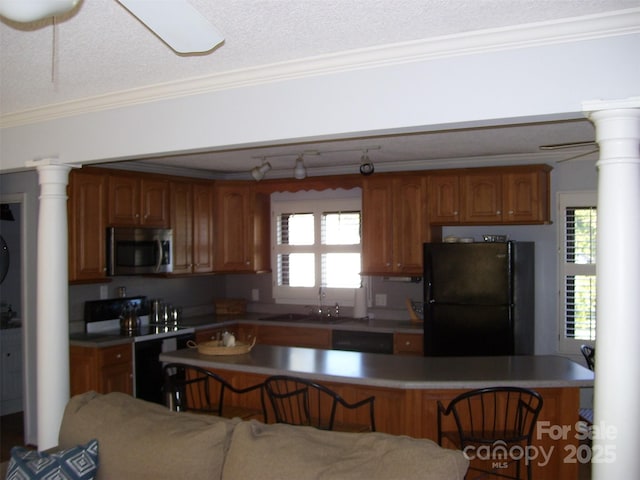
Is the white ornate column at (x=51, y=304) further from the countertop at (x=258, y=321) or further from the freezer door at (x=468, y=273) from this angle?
the freezer door at (x=468, y=273)

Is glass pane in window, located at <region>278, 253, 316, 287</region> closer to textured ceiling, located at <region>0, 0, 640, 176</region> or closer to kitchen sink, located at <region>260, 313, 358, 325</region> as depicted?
kitchen sink, located at <region>260, 313, 358, 325</region>

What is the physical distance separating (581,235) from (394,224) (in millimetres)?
1723

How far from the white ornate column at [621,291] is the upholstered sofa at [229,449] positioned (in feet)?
1.82

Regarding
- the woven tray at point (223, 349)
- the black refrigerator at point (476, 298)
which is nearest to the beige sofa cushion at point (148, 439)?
the woven tray at point (223, 349)

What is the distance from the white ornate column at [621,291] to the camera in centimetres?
212

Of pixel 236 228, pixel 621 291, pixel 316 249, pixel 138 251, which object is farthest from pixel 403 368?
pixel 236 228

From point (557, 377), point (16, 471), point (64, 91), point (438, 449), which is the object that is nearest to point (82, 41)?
point (64, 91)

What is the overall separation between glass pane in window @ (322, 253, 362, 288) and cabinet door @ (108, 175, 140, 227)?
2116mm

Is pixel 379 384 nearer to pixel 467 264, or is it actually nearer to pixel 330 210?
pixel 467 264

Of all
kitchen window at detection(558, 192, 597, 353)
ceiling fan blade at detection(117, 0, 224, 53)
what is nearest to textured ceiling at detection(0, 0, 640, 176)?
ceiling fan blade at detection(117, 0, 224, 53)

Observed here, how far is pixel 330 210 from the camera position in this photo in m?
6.55

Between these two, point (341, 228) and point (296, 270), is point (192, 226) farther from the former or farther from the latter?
point (341, 228)

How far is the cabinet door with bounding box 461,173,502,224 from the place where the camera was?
211 inches

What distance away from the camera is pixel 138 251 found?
215 inches
